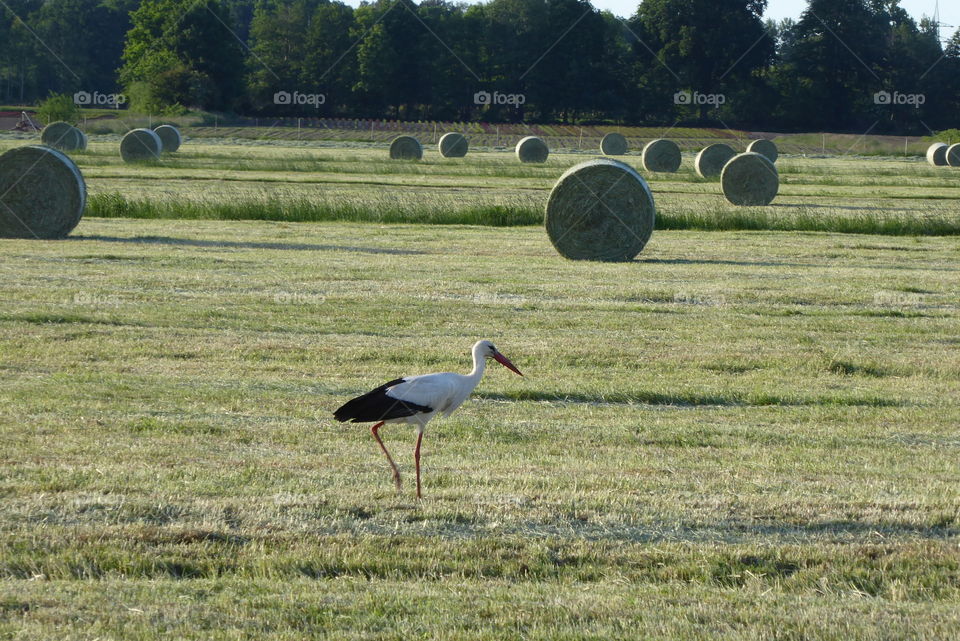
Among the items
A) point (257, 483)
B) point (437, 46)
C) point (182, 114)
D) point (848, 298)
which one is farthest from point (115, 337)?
point (437, 46)

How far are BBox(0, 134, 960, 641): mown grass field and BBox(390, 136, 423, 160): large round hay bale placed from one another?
35268 mm

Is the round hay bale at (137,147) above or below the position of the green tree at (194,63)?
below

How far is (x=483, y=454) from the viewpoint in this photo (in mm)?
8312

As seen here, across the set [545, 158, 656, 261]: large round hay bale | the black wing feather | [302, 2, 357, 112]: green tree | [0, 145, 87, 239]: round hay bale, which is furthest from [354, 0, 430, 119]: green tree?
the black wing feather

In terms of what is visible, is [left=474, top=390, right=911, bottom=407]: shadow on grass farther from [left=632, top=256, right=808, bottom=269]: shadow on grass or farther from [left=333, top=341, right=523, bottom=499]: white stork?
[left=632, top=256, right=808, bottom=269]: shadow on grass

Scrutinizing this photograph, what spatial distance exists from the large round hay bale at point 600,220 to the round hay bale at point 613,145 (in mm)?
47569

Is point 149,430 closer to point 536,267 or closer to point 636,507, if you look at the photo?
point 636,507

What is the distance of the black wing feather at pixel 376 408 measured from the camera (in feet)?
22.3

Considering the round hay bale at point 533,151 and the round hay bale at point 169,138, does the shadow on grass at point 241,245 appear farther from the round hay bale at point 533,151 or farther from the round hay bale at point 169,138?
the round hay bale at point 169,138

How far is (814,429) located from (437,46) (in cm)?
9192

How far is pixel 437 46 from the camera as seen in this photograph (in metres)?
98.2

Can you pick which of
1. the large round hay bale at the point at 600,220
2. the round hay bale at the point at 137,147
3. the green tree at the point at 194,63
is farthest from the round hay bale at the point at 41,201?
the green tree at the point at 194,63

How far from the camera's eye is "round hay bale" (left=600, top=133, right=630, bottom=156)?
68.1 m

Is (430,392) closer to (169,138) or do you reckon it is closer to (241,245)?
(241,245)
